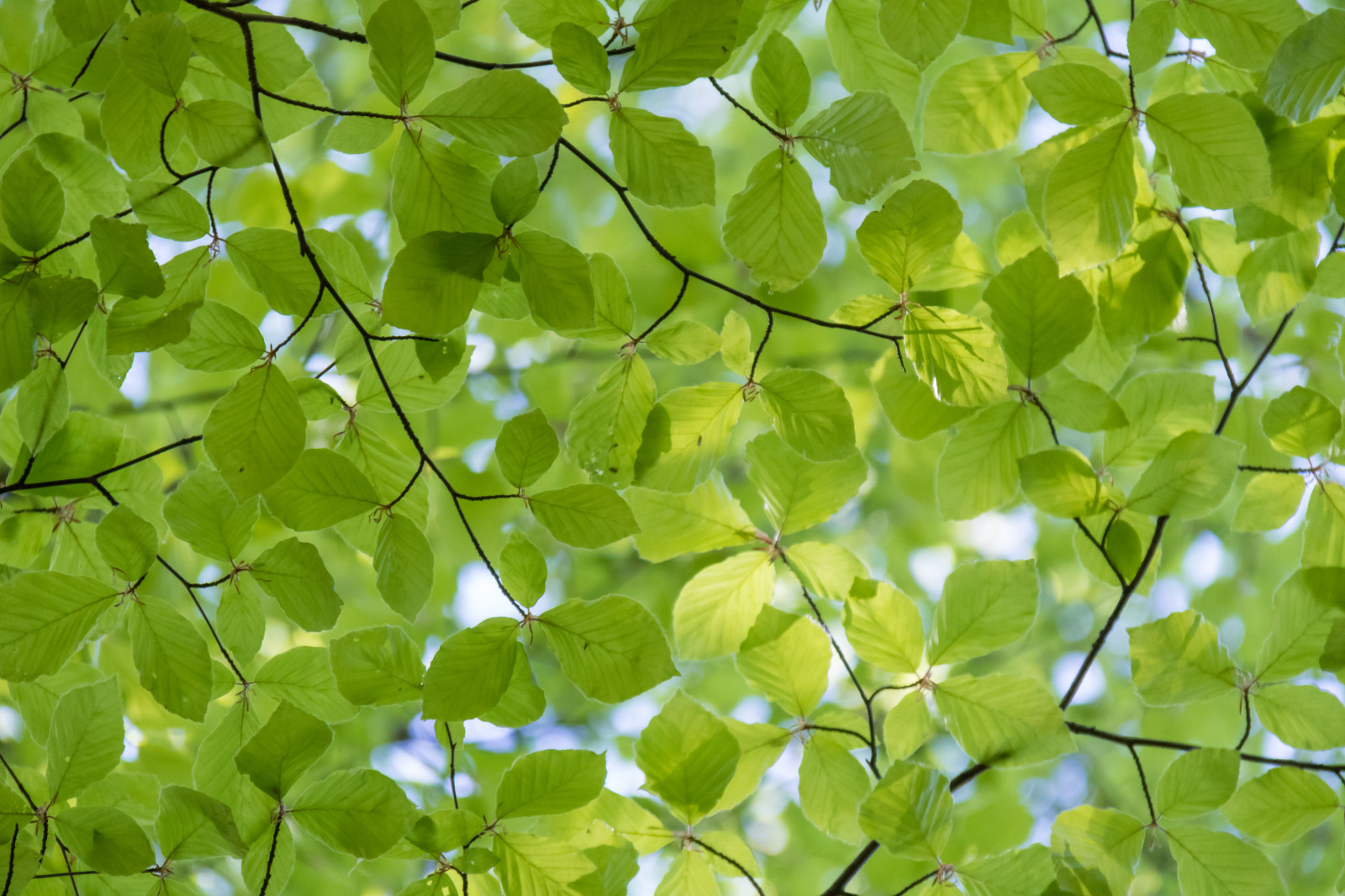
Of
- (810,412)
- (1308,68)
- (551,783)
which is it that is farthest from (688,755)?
(1308,68)

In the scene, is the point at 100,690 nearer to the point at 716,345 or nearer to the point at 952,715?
the point at 716,345

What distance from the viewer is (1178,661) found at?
0.83 meters

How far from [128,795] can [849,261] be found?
204 cm

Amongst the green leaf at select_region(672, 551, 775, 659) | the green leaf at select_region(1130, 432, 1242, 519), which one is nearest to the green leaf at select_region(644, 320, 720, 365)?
the green leaf at select_region(672, 551, 775, 659)

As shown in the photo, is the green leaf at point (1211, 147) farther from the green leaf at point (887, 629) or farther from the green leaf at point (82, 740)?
the green leaf at point (82, 740)

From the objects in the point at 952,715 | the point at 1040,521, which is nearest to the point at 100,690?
the point at 952,715

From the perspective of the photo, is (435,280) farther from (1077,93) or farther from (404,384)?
(1077,93)

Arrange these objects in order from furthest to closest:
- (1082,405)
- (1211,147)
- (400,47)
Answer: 1. (1082,405)
2. (1211,147)
3. (400,47)

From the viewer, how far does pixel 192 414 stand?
222 cm

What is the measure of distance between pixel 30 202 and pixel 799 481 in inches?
28.7

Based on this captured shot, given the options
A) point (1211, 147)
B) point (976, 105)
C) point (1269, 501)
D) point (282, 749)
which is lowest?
point (282, 749)

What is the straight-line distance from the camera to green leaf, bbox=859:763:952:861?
0.73 metres

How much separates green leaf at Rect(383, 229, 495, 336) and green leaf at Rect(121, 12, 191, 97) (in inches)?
8.6

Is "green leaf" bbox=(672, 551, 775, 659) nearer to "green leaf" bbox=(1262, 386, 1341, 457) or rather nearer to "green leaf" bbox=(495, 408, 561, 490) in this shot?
"green leaf" bbox=(495, 408, 561, 490)
